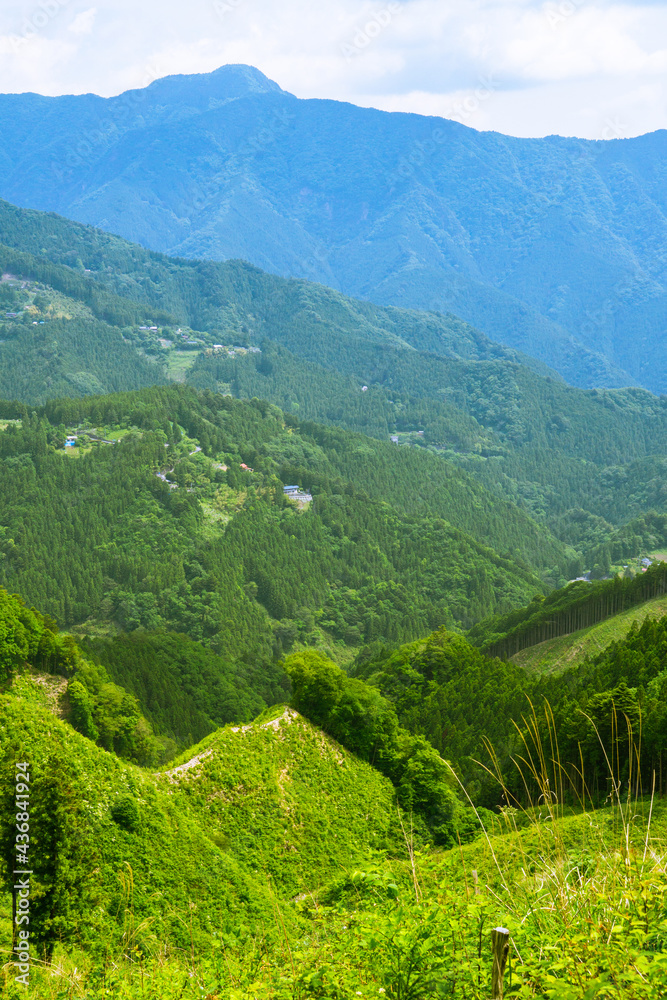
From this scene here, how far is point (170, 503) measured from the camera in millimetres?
154250

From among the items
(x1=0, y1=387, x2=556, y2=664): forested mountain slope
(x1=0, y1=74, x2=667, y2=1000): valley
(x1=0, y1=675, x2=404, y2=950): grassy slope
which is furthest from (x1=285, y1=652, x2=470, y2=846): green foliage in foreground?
(x1=0, y1=387, x2=556, y2=664): forested mountain slope

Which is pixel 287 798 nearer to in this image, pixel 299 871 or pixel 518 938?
pixel 299 871

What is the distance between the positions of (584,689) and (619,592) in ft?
124

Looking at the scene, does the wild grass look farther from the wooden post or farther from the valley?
the wooden post

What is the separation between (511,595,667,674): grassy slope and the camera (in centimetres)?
7675

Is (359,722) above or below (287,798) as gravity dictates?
above

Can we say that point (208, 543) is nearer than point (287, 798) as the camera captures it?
No

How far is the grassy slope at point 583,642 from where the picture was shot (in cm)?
7675

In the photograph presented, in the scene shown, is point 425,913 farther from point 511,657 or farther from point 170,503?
point 170,503

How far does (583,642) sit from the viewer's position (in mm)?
79188

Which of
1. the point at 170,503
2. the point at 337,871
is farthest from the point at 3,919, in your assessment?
the point at 170,503

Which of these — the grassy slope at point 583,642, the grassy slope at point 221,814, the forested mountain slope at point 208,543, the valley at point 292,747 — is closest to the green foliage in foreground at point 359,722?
the valley at point 292,747

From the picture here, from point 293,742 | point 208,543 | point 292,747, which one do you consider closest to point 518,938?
point 292,747

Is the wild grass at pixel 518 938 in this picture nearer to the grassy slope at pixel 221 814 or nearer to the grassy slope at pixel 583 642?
the grassy slope at pixel 221 814
